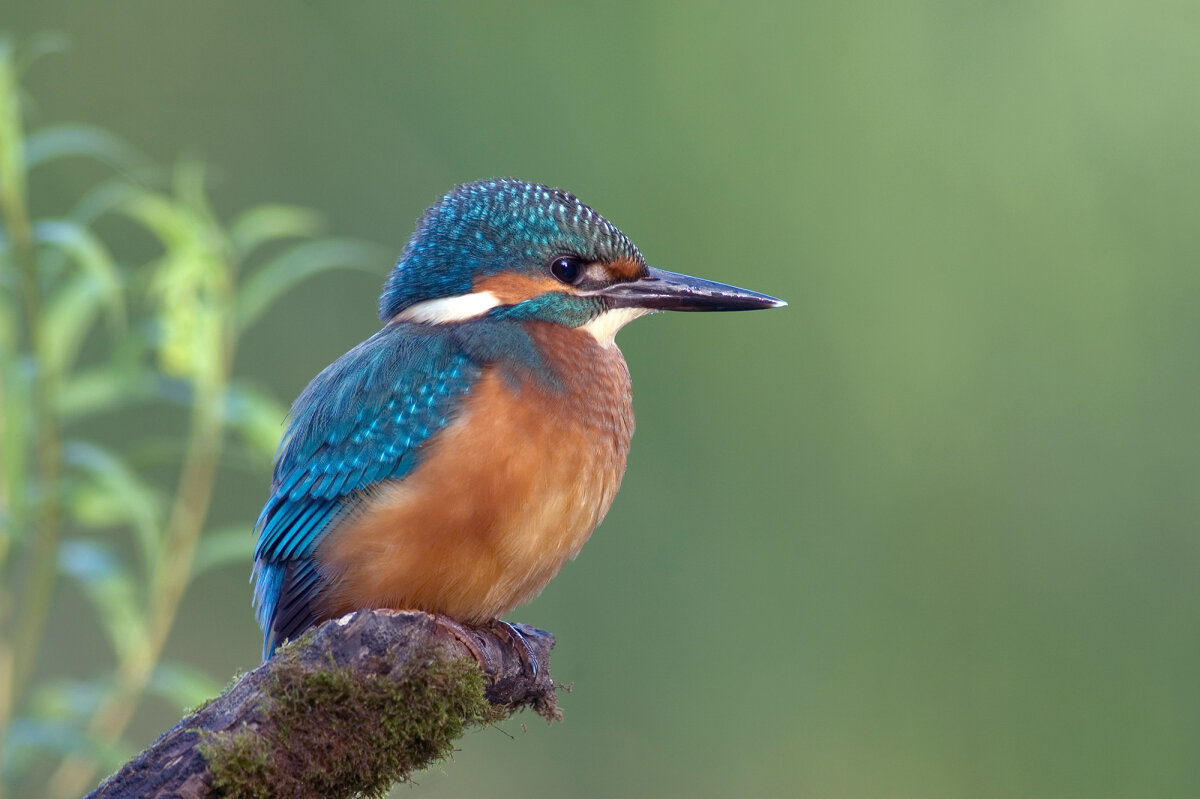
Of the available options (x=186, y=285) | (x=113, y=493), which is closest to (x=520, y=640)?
(x=113, y=493)

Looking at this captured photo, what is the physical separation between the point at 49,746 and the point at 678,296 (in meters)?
1.42

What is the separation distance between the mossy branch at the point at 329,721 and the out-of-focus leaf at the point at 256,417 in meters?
0.89

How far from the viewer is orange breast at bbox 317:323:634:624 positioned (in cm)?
222

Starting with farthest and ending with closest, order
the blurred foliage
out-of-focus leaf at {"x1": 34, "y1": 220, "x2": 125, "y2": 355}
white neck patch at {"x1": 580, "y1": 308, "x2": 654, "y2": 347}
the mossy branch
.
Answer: white neck patch at {"x1": 580, "y1": 308, "x2": 654, "y2": 347}
the blurred foliage
out-of-focus leaf at {"x1": 34, "y1": 220, "x2": 125, "y2": 355}
the mossy branch

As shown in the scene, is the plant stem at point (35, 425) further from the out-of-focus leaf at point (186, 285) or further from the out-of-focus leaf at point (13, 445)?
the out-of-focus leaf at point (186, 285)

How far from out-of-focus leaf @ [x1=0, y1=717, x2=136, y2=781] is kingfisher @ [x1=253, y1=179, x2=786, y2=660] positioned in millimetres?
365

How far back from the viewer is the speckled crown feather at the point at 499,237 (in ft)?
8.23

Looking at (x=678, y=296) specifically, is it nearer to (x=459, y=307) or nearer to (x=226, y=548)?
(x=459, y=307)

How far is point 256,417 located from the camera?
2670 mm

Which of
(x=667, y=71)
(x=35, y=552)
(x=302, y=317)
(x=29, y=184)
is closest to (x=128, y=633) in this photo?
(x=35, y=552)

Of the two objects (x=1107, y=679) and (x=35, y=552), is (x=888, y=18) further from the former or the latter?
(x=35, y=552)

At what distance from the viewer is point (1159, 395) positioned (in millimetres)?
5504

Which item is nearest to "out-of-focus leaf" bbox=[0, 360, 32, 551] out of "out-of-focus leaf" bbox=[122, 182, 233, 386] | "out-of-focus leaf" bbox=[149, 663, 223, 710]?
"out-of-focus leaf" bbox=[122, 182, 233, 386]

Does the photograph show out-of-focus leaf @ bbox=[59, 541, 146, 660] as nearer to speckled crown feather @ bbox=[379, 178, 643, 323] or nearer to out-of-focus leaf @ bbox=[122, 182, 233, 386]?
out-of-focus leaf @ bbox=[122, 182, 233, 386]
